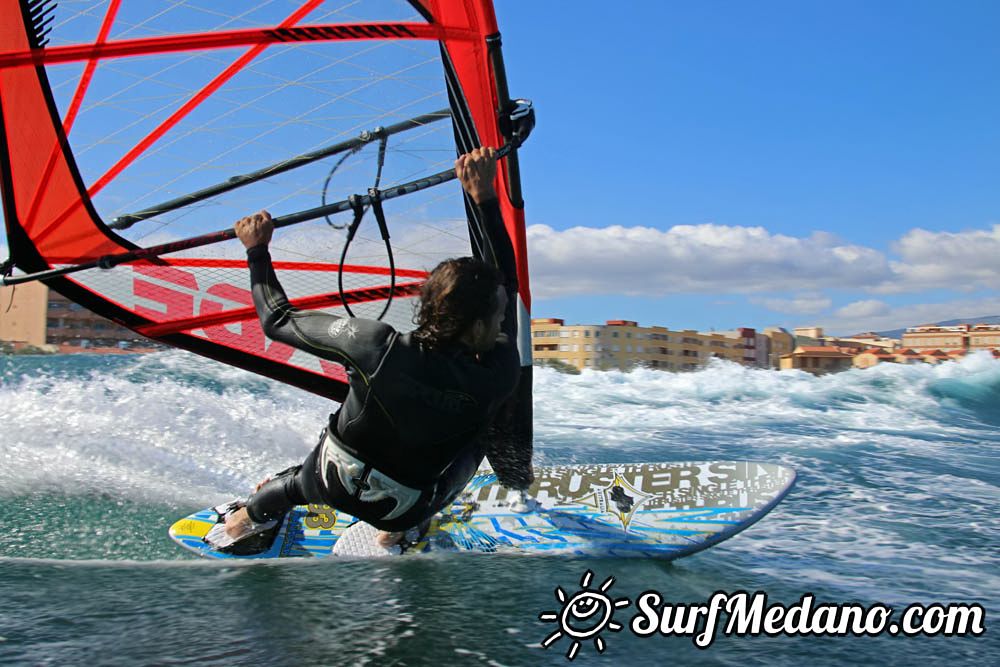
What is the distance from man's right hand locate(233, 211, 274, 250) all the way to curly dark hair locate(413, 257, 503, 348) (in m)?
0.51

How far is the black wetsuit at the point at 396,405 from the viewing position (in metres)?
2.12

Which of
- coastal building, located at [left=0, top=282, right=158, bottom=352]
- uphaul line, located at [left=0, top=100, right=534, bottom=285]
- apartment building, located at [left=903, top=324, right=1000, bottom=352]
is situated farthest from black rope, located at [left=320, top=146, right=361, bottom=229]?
apartment building, located at [left=903, top=324, right=1000, bottom=352]

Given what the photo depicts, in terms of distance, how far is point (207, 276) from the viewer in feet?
12.3

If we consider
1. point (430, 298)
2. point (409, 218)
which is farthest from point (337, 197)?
point (430, 298)

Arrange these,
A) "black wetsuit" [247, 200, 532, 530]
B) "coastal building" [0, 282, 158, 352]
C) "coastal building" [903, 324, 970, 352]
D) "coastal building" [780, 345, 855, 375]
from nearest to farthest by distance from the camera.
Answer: "black wetsuit" [247, 200, 532, 530], "coastal building" [0, 282, 158, 352], "coastal building" [780, 345, 855, 375], "coastal building" [903, 324, 970, 352]

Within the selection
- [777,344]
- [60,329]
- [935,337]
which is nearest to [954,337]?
[935,337]

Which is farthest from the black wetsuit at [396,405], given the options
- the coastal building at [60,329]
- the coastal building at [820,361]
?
the coastal building at [820,361]

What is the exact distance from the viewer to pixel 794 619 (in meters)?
2.28

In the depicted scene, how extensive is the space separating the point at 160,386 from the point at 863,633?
16.9ft

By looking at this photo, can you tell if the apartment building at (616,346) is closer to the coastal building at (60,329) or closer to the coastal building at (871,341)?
the coastal building at (871,341)

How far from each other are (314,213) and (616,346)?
48.5 m

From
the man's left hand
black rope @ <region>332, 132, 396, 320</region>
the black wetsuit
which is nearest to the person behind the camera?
the black wetsuit

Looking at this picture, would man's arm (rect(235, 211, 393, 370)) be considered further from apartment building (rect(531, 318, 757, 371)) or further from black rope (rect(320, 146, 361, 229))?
apartment building (rect(531, 318, 757, 371))

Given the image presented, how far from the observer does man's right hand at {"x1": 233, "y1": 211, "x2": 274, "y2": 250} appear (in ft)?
7.46
